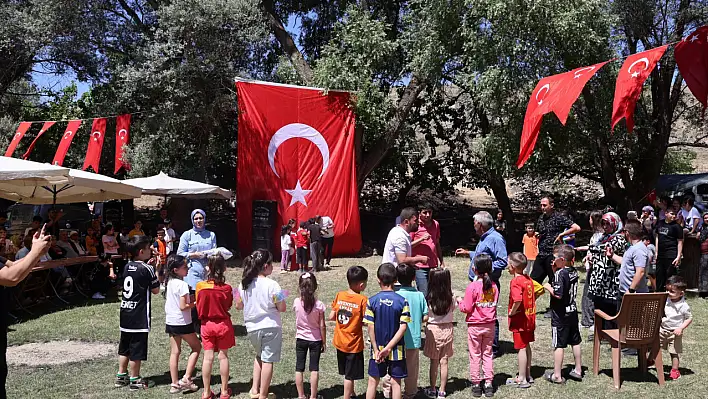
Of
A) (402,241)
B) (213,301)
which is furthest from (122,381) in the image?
(402,241)

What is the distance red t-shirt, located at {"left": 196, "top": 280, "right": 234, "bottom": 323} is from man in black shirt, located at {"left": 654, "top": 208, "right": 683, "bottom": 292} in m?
6.91

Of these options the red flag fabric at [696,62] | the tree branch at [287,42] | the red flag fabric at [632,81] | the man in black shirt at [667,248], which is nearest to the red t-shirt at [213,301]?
the red flag fabric at [632,81]

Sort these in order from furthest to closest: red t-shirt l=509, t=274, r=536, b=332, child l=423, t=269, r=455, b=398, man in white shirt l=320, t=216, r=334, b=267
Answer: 1. man in white shirt l=320, t=216, r=334, b=267
2. red t-shirt l=509, t=274, r=536, b=332
3. child l=423, t=269, r=455, b=398

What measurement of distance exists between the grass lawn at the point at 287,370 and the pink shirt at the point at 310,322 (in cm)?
76

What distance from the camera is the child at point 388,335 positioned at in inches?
211

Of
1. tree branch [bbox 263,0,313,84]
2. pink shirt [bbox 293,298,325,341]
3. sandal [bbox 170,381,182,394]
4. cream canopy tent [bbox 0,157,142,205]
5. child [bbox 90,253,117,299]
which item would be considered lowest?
sandal [bbox 170,381,182,394]

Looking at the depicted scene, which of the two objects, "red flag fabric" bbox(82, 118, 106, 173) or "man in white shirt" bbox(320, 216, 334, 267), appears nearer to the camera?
"man in white shirt" bbox(320, 216, 334, 267)

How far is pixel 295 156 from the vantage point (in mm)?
17094

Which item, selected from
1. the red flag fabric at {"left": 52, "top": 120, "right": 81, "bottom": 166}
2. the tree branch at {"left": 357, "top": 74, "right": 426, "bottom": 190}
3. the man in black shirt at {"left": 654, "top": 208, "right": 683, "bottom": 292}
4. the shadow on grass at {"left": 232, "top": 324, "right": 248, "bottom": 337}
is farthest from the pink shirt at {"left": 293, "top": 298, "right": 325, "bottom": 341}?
the tree branch at {"left": 357, "top": 74, "right": 426, "bottom": 190}

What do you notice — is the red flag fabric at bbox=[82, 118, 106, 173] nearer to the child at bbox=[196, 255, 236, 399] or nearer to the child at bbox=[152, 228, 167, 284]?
the child at bbox=[152, 228, 167, 284]

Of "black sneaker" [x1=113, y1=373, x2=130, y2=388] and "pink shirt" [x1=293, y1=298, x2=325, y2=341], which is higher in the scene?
"pink shirt" [x1=293, y1=298, x2=325, y2=341]

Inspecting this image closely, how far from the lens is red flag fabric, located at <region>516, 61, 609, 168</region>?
364 inches

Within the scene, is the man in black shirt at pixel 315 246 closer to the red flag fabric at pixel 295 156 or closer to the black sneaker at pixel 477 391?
the red flag fabric at pixel 295 156

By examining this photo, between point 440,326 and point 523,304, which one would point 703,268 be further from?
point 440,326
